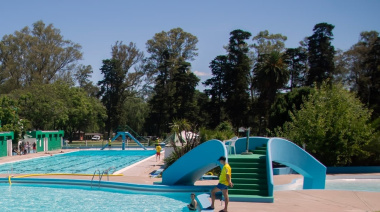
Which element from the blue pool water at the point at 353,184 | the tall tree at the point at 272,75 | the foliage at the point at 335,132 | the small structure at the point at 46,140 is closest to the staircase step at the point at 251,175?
the blue pool water at the point at 353,184

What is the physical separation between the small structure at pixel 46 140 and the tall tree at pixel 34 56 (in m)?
12.5

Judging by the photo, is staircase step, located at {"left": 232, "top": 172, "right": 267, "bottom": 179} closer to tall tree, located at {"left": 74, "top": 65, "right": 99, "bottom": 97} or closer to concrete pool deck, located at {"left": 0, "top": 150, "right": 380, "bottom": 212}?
concrete pool deck, located at {"left": 0, "top": 150, "right": 380, "bottom": 212}

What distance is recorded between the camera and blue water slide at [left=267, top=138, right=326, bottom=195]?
502 inches

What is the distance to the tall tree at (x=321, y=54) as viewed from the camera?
154 ft

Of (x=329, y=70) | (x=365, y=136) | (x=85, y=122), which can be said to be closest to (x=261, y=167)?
(x=365, y=136)

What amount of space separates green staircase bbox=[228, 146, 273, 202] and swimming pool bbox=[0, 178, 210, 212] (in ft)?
5.28

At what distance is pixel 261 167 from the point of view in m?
12.3

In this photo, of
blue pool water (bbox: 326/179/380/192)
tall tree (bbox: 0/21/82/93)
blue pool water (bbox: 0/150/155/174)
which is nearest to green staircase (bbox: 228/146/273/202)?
blue pool water (bbox: 326/179/380/192)

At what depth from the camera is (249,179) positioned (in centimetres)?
1178

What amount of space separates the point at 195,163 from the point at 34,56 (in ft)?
147

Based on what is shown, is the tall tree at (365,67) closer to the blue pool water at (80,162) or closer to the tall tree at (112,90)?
the blue pool water at (80,162)

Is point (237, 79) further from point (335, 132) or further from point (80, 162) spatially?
point (335, 132)

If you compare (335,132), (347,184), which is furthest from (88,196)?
(335,132)

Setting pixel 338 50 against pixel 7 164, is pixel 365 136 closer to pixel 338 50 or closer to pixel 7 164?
pixel 7 164
